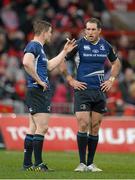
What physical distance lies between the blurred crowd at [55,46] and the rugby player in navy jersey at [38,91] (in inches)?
302

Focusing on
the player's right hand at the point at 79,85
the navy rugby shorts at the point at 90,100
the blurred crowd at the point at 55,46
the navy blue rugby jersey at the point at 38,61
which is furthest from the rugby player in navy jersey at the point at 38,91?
the blurred crowd at the point at 55,46

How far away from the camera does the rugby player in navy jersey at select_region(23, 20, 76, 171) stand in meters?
13.6

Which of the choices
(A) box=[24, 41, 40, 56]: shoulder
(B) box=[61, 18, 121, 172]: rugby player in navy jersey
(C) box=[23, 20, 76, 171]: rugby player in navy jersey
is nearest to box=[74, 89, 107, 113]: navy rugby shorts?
(B) box=[61, 18, 121, 172]: rugby player in navy jersey

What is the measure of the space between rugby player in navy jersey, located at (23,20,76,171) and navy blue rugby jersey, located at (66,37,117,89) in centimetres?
20

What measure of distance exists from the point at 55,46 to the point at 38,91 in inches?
431

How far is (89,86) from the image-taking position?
46.1ft

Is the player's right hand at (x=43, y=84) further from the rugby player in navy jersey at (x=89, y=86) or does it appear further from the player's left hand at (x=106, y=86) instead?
the player's left hand at (x=106, y=86)

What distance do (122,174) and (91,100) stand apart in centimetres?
136

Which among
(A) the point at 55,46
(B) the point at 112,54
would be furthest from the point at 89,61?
(A) the point at 55,46

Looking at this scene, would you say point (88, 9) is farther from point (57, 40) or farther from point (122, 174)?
point (122, 174)

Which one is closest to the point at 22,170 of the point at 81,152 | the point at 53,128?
the point at 81,152

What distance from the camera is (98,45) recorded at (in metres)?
14.1

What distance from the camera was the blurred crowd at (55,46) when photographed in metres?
22.1

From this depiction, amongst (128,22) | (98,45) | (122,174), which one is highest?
(128,22)
